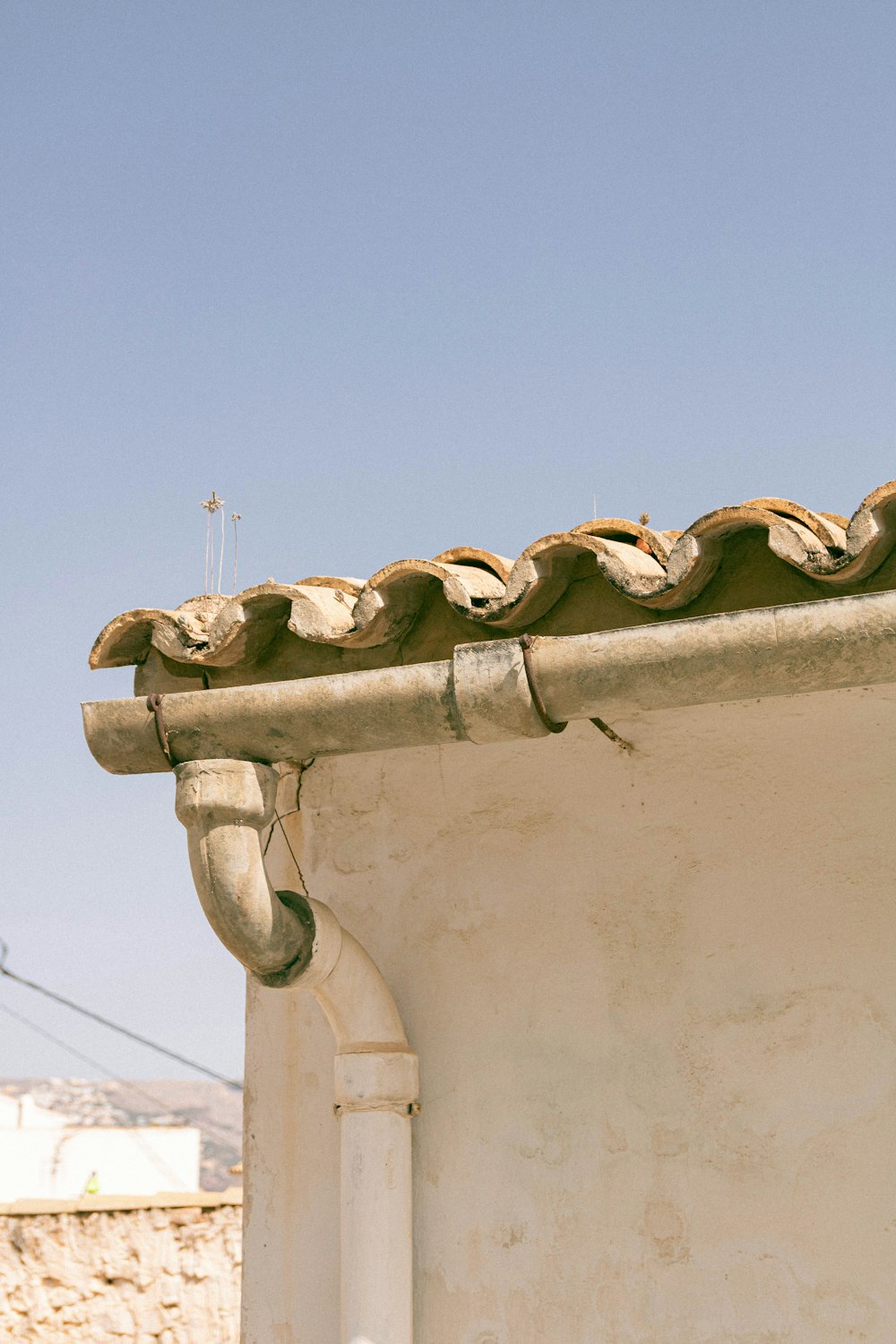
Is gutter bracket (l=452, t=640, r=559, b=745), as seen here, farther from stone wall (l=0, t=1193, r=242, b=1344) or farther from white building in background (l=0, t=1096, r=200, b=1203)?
white building in background (l=0, t=1096, r=200, b=1203)

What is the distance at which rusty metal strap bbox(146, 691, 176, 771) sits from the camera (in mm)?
3746

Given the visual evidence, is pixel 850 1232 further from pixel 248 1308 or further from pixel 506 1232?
pixel 248 1308

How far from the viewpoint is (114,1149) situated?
23.4 metres

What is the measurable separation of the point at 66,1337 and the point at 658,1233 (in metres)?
7.49

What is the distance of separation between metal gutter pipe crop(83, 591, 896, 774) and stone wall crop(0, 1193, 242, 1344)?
7171 millimetres

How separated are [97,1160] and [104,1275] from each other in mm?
14069

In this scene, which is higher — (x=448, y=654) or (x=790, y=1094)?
(x=448, y=654)

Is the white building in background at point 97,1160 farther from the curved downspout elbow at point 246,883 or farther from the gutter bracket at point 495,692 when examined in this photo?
the gutter bracket at point 495,692

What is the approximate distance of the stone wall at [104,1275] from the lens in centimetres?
998

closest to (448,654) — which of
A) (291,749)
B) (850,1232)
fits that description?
(291,749)

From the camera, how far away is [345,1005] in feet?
13.4

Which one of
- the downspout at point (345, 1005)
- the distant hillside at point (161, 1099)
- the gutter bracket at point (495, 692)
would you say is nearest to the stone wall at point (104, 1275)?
the downspout at point (345, 1005)

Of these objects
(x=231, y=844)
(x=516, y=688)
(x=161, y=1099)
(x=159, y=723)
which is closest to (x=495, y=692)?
(x=516, y=688)

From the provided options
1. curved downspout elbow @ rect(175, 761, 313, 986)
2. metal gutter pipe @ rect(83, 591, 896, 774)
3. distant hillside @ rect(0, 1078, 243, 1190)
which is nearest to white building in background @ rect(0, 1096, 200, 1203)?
curved downspout elbow @ rect(175, 761, 313, 986)
